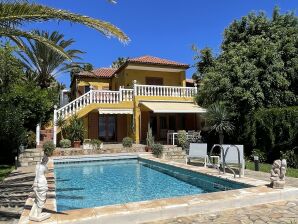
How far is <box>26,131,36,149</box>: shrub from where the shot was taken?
77.6 ft

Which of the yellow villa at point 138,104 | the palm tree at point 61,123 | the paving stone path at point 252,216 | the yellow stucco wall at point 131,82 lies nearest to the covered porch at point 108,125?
the yellow villa at point 138,104

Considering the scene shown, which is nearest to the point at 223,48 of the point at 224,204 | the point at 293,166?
the point at 293,166

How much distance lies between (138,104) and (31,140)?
32.8 ft

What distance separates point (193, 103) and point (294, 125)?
1378 cm

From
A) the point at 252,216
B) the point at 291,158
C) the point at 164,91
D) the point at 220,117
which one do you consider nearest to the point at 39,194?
the point at 252,216

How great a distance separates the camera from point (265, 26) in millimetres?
24938

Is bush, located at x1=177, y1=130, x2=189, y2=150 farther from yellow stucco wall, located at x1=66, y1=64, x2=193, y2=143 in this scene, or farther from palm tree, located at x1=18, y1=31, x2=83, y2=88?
palm tree, located at x1=18, y1=31, x2=83, y2=88

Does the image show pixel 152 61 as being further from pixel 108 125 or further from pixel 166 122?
pixel 108 125

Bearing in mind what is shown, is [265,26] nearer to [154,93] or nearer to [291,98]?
[291,98]

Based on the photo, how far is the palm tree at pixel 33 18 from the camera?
8422mm

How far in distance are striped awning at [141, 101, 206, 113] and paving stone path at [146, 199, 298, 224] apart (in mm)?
17782

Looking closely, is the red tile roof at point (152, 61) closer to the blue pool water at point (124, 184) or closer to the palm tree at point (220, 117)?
the palm tree at point (220, 117)

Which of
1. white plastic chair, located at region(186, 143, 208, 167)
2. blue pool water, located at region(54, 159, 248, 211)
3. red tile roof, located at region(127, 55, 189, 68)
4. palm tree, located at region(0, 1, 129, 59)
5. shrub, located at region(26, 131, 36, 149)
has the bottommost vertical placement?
blue pool water, located at region(54, 159, 248, 211)

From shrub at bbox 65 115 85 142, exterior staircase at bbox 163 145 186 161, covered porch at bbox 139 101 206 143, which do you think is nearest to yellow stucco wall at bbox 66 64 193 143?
covered porch at bbox 139 101 206 143
